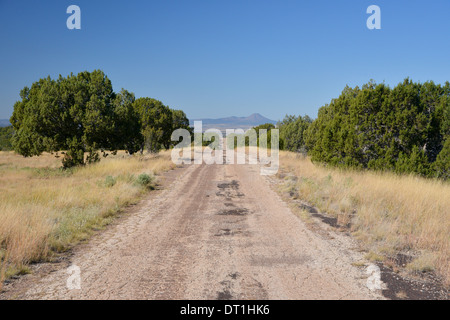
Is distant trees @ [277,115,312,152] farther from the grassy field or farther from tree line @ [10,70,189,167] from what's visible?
the grassy field

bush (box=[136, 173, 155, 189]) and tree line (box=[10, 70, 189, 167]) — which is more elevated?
tree line (box=[10, 70, 189, 167])

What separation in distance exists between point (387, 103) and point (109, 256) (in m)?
14.4

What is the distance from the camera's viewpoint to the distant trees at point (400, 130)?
13029mm

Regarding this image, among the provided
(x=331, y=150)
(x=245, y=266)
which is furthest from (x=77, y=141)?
(x=245, y=266)

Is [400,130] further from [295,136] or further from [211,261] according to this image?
[295,136]

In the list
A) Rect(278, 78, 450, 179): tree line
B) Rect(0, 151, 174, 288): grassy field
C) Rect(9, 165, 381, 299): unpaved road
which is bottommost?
Rect(9, 165, 381, 299): unpaved road

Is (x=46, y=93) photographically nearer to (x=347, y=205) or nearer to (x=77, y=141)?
(x=77, y=141)

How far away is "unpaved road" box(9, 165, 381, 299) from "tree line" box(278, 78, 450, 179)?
7882mm

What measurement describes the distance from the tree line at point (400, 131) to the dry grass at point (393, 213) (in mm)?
1585

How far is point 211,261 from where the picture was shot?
533 cm

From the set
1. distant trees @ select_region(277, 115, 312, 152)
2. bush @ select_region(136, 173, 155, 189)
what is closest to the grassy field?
bush @ select_region(136, 173, 155, 189)

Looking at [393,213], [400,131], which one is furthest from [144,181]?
[400,131]

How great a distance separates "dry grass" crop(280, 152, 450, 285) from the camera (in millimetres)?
5750

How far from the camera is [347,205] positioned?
924 centimetres
